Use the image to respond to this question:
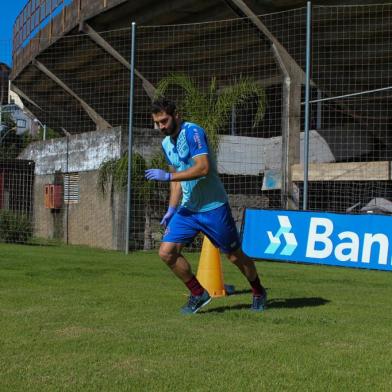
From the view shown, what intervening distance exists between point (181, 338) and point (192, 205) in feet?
4.85

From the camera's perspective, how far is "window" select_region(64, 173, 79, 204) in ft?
57.6

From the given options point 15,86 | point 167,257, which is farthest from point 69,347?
point 15,86

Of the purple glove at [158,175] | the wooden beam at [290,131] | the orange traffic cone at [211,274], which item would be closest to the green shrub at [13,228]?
the wooden beam at [290,131]

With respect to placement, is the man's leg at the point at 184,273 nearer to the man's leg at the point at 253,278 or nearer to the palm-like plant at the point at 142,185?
the man's leg at the point at 253,278

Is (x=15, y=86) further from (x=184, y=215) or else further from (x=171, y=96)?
(x=184, y=215)

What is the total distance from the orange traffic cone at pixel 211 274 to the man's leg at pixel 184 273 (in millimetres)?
1075

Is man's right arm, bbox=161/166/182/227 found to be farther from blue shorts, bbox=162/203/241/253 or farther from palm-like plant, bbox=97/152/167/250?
palm-like plant, bbox=97/152/167/250

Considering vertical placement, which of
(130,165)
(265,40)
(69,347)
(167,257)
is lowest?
(69,347)

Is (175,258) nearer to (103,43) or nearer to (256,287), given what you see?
(256,287)

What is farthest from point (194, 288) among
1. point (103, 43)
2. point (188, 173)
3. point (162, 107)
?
point (103, 43)

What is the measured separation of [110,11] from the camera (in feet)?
60.8

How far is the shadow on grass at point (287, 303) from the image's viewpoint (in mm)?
6086

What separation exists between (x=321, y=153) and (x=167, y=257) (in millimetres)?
14135

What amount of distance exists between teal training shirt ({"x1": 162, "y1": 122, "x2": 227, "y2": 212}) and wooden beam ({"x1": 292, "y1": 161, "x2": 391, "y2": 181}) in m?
8.84
